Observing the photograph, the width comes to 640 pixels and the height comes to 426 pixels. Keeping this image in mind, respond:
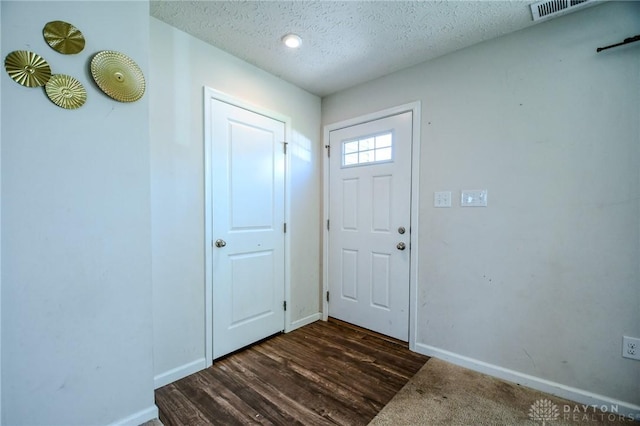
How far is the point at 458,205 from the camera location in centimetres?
210

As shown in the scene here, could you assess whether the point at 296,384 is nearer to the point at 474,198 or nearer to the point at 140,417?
the point at 140,417

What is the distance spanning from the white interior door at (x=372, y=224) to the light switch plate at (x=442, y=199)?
0.74ft

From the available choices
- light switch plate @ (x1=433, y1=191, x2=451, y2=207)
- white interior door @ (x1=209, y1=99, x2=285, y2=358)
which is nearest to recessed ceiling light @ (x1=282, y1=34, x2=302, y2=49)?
white interior door @ (x1=209, y1=99, x2=285, y2=358)

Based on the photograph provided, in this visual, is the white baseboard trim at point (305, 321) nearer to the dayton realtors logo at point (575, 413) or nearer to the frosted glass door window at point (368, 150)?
the frosted glass door window at point (368, 150)

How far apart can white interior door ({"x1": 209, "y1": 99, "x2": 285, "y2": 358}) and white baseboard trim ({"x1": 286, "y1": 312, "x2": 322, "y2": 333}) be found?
13cm

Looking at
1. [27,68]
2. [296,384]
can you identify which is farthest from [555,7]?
[296,384]

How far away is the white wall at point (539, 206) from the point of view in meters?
1.56

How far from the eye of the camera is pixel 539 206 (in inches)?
70.5

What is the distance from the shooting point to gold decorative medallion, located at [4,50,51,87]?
1114 millimetres

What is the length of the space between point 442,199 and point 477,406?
1388 mm

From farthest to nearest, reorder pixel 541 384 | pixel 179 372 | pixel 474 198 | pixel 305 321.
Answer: pixel 305 321
pixel 474 198
pixel 179 372
pixel 541 384

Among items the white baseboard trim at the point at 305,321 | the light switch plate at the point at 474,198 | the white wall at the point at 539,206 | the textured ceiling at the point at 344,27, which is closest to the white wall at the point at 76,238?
the textured ceiling at the point at 344,27

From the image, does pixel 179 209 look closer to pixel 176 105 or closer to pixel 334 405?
pixel 176 105

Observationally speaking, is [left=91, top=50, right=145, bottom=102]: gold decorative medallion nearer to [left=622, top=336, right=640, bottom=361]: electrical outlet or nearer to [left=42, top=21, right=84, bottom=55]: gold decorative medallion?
[left=42, top=21, right=84, bottom=55]: gold decorative medallion
